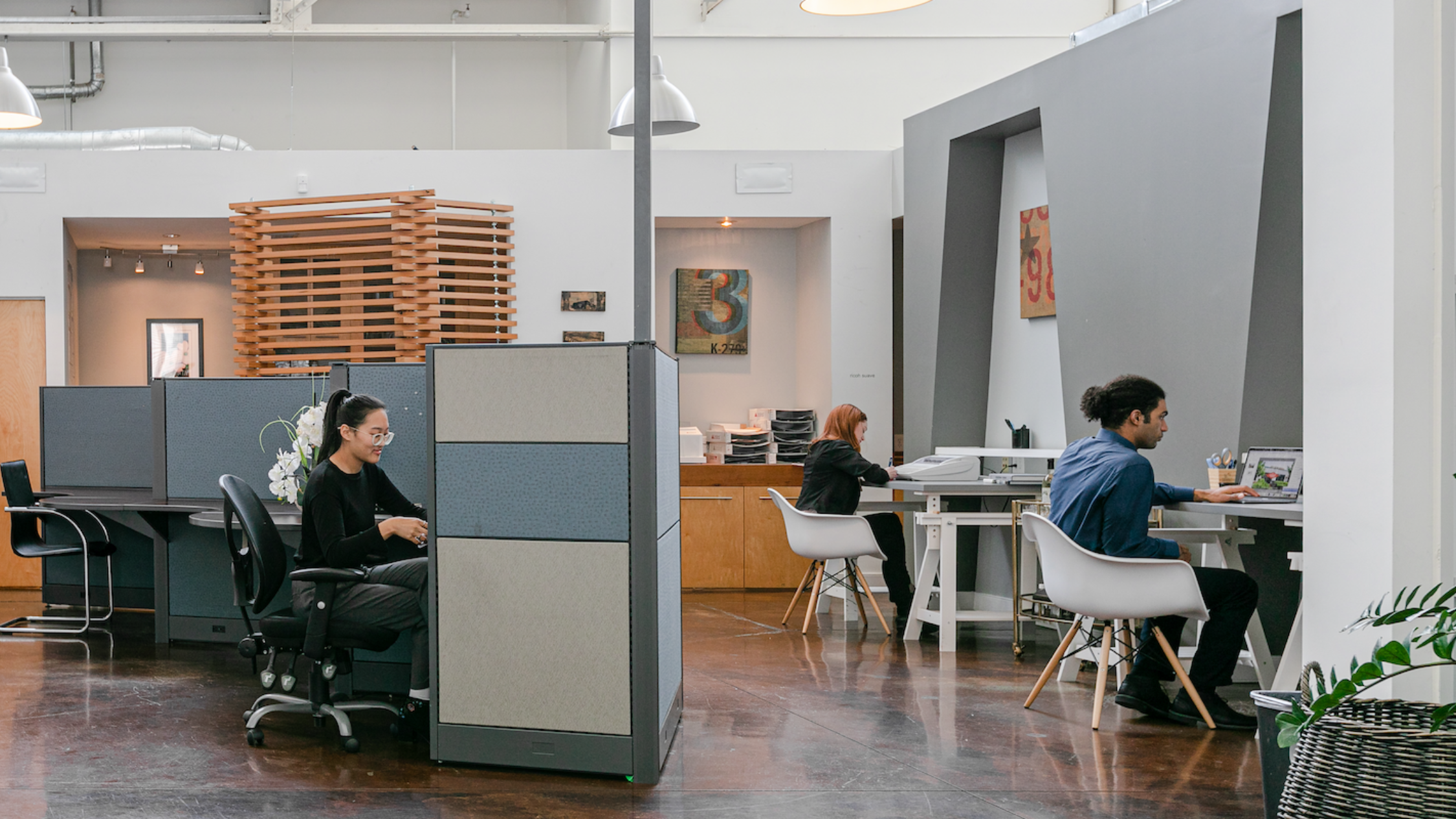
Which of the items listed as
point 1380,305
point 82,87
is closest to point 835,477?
point 1380,305

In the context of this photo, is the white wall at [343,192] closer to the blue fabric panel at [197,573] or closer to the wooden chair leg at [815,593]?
the wooden chair leg at [815,593]

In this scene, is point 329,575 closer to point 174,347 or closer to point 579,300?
point 579,300

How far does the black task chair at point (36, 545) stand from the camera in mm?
6895

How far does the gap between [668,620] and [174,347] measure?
8.36m

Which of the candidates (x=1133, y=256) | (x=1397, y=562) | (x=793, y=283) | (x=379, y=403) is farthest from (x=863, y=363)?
(x=1397, y=562)

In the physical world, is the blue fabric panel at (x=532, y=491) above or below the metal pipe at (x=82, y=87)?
below

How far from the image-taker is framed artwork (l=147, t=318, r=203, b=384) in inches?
431

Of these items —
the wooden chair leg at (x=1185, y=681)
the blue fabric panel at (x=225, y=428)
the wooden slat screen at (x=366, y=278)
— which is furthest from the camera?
the wooden slat screen at (x=366, y=278)

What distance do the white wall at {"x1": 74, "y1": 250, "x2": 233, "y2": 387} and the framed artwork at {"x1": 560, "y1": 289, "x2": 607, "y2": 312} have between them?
402cm

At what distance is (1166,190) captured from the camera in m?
5.66

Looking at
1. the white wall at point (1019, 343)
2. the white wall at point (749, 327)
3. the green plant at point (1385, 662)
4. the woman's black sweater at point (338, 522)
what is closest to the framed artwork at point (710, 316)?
the white wall at point (749, 327)

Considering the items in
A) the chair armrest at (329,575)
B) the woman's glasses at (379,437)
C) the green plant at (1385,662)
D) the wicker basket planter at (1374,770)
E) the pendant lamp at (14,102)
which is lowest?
the wicker basket planter at (1374,770)

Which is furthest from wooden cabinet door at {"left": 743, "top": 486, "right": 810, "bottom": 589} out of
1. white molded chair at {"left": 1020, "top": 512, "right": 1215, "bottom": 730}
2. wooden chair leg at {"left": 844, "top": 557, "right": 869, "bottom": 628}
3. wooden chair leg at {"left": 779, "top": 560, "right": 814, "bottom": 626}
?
white molded chair at {"left": 1020, "top": 512, "right": 1215, "bottom": 730}

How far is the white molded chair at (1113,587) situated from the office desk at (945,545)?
159 centimetres
